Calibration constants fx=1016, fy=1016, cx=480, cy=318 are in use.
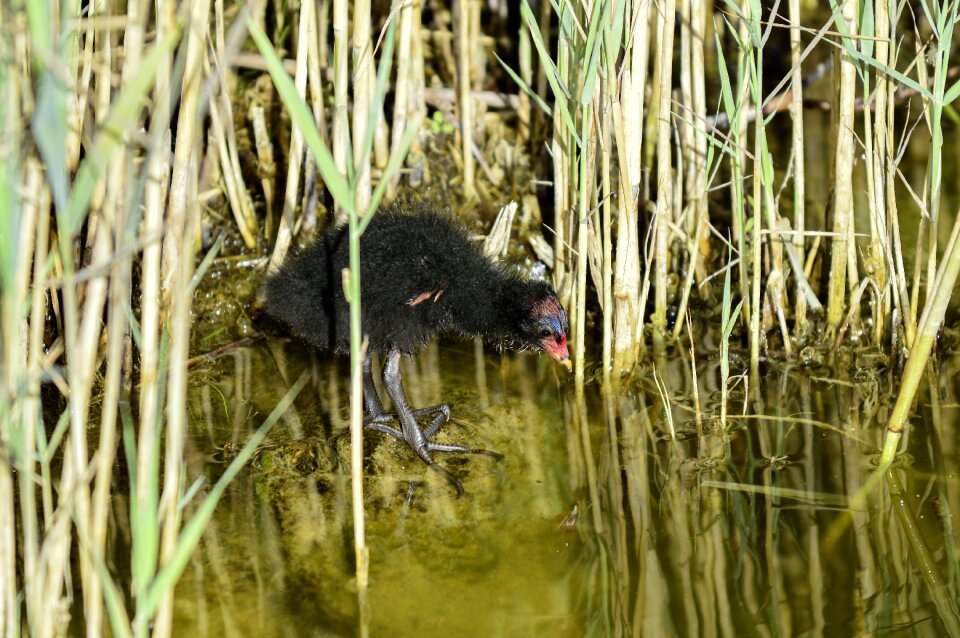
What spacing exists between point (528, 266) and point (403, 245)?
51.0 inches

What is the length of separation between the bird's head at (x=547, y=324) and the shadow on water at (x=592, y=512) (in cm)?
35

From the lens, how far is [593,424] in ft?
12.1

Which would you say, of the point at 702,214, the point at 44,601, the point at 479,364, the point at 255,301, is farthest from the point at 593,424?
the point at 44,601

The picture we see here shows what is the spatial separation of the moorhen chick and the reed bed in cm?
26

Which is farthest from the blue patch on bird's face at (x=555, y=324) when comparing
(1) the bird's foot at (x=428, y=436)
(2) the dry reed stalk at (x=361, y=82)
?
(2) the dry reed stalk at (x=361, y=82)

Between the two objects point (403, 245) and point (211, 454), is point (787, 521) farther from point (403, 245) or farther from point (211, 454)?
point (211, 454)

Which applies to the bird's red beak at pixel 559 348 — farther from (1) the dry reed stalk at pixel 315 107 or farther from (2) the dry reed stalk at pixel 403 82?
(1) the dry reed stalk at pixel 315 107

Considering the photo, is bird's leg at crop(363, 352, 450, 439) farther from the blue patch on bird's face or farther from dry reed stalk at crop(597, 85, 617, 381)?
dry reed stalk at crop(597, 85, 617, 381)

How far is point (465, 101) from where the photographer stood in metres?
4.61

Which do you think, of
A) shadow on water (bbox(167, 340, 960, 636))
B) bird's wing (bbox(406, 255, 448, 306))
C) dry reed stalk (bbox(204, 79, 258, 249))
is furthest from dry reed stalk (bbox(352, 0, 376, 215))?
shadow on water (bbox(167, 340, 960, 636))

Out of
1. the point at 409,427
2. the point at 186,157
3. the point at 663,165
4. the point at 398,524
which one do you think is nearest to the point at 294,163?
the point at 186,157

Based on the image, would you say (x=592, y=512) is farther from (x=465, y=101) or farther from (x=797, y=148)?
(x=465, y=101)

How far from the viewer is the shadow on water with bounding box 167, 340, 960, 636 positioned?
2.73 metres

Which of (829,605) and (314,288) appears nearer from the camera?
(829,605)
